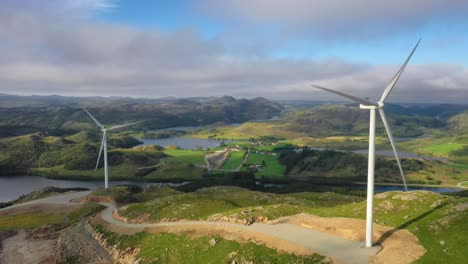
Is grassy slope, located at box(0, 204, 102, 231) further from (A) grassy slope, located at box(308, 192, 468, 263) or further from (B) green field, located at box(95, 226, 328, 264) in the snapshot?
(A) grassy slope, located at box(308, 192, 468, 263)

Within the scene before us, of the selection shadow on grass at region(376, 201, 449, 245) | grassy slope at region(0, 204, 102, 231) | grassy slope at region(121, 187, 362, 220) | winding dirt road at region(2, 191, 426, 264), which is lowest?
grassy slope at region(0, 204, 102, 231)

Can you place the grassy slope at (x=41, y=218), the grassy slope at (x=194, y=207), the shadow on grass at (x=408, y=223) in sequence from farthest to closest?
the grassy slope at (x=41, y=218)
the grassy slope at (x=194, y=207)
the shadow on grass at (x=408, y=223)

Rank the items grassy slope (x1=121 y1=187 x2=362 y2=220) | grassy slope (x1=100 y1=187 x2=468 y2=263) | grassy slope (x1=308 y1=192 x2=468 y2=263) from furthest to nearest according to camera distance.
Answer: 1. grassy slope (x1=121 y1=187 x2=362 y2=220)
2. grassy slope (x1=100 y1=187 x2=468 y2=263)
3. grassy slope (x1=308 y1=192 x2=468 y2=263)

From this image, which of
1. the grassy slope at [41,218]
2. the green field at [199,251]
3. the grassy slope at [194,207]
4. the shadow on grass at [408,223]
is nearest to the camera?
the green field at [199,251]

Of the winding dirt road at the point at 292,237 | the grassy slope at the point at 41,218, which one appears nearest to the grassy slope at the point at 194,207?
the winding dirt road at the point at 292,237

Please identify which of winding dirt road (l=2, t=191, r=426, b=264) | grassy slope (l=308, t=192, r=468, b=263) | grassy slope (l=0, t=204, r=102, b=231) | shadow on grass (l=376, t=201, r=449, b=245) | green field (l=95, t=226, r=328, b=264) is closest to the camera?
grassy slope (l=308, t=192, r=468, b=263)

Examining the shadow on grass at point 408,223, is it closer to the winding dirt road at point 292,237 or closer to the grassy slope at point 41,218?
the winding dirt road at point 292,237

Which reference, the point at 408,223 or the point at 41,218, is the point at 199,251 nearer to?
the point at 408,223

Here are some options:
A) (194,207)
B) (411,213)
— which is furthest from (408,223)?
(194,207)

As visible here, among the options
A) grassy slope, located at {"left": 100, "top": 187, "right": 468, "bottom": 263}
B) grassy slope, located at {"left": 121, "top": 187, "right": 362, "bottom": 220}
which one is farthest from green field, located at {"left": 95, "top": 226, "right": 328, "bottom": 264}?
grassy slope, located at {"left": 121, "top": 187, "right": 362, "bottom": 220}
